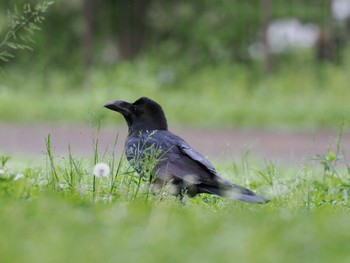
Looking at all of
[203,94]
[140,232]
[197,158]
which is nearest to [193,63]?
[203,94]

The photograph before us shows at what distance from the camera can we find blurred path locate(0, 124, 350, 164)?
12180 mm

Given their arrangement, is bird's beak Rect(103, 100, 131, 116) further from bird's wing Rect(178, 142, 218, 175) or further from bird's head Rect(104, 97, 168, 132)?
bird's wing Rect(178, 142, 218, 175)

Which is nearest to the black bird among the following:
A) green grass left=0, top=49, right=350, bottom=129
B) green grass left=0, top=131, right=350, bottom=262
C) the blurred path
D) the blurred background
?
green grass left=0, top=131, right=350, bottom=262

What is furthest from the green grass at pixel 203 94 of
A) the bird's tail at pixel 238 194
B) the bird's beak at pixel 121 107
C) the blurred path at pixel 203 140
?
the bird's tail at pixel 238 194

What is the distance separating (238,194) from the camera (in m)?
4.53

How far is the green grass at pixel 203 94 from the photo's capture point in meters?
15.5

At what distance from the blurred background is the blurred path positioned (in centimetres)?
71

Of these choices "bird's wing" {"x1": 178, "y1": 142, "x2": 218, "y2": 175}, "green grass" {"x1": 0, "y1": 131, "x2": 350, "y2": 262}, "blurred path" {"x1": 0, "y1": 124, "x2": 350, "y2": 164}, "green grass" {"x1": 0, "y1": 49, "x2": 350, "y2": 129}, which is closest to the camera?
"green grass" {"x1": 0, "y1": 131, "x2": 350, "y2": 262}

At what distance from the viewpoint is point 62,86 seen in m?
19.5

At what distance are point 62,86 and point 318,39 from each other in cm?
646

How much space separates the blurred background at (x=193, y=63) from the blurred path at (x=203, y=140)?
0.71m

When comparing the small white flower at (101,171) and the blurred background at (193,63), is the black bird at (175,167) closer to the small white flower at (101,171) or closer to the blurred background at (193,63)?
the small white flower at (101,171)

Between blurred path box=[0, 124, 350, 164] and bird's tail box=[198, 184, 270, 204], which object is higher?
bird's tail box=[198, 184, 270, 204]

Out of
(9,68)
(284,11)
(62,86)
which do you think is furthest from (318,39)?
(9,68)
